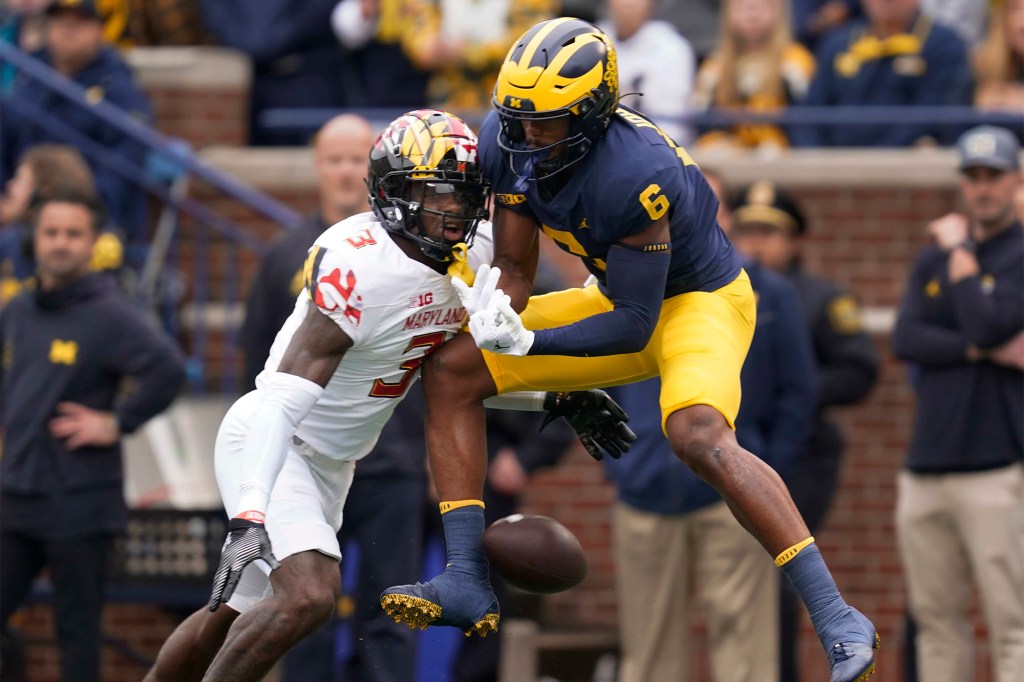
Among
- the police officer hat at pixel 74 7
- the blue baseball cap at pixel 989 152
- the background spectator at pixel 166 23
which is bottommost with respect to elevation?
the blue baseball cap at pixel 989 152

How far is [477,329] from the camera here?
5594mm

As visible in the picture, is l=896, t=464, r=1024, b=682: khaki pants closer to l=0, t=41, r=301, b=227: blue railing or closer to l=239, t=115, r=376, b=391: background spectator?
l=239, t=115, r=376, b=391: background spectator

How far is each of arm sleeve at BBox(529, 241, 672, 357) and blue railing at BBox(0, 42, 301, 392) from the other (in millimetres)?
3327

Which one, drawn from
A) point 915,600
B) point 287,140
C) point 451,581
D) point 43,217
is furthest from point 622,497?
point 287,140

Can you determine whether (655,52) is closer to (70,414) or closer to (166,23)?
(166,23)

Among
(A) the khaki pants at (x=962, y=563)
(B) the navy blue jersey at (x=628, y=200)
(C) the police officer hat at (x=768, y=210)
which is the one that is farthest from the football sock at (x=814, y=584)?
(C) the police officer hat at (x=768, y=210)

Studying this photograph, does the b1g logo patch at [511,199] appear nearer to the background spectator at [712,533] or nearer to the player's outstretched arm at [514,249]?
the player's outstretched arm at [514,249]

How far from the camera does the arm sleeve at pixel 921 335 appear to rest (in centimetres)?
753

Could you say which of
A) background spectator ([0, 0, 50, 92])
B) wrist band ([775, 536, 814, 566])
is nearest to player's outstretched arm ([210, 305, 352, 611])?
wrist band ([775, 536, 814, 566])

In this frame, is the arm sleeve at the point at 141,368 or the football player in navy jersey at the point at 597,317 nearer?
the football player in navy jersey at the point at 597,317

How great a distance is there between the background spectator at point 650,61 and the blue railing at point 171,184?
1811 mm

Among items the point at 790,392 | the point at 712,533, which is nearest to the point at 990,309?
the point at 790,392

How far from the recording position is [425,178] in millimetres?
5852

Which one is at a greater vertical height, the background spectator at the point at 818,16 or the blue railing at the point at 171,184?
the background spectator at the point at 818,16
